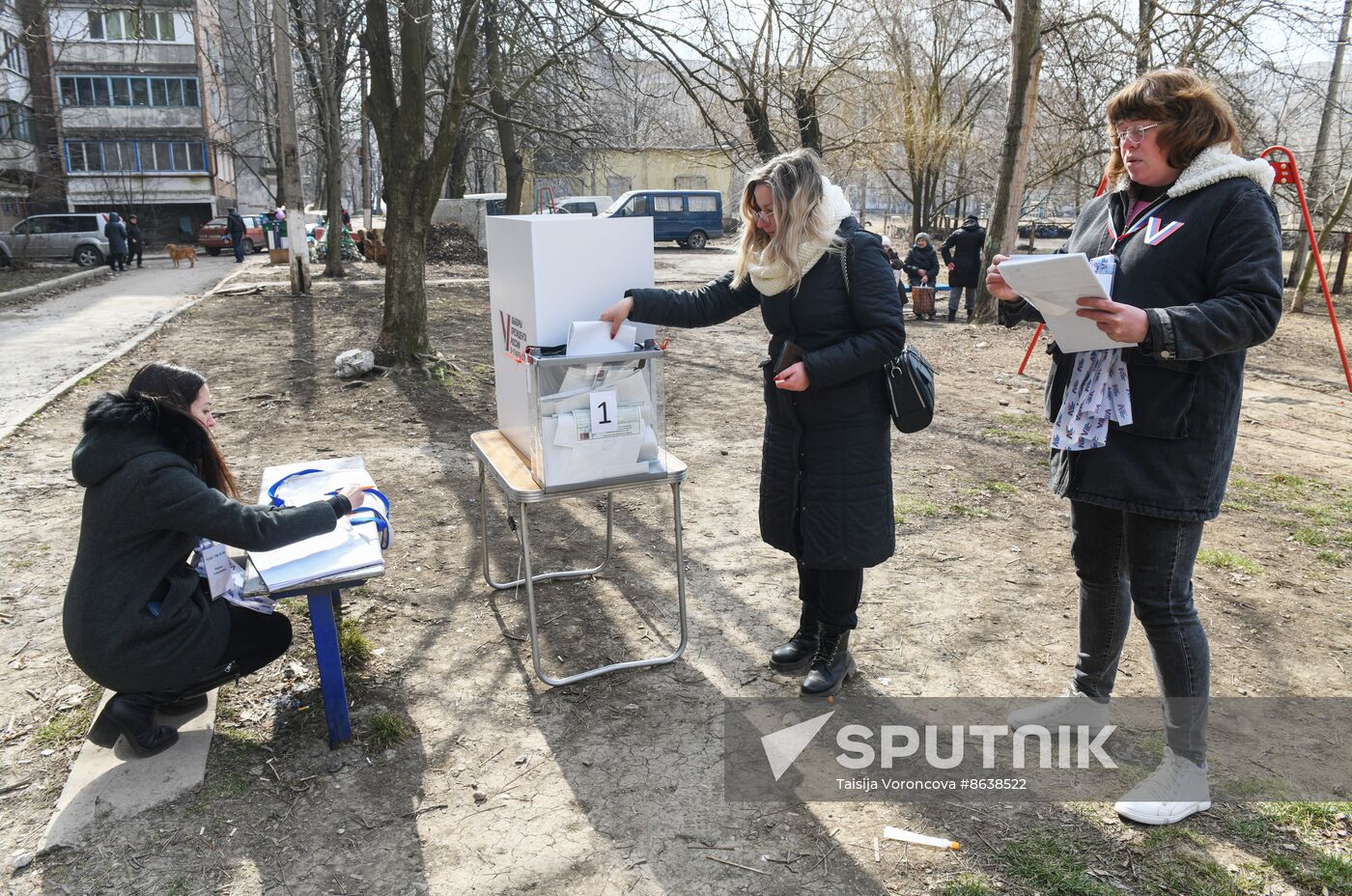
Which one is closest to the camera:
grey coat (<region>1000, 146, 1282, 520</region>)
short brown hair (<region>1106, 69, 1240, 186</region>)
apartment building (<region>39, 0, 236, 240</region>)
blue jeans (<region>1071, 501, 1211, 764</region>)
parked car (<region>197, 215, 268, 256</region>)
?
grey coat (<region>1000, 146, 1282, 520</region>)

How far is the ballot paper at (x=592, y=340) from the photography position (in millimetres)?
3066

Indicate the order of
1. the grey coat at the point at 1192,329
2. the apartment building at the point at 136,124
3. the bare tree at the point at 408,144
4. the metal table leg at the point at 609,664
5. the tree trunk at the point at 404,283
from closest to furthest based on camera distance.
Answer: the grey coat at the point at 1192,329 < the metal table leg at the point at 609,664 < the bare tree at the point at 408,144 < the tree trunk at the point at 404,283 < the apartment building at the point at 136,124

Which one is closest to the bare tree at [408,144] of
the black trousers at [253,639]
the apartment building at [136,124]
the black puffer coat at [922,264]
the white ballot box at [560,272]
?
the white ballot box at [560,272]

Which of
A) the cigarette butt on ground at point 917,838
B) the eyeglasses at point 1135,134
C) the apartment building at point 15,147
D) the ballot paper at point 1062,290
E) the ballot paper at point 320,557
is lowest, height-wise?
the cigarette butt on ground at point 917,838

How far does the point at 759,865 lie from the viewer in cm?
240

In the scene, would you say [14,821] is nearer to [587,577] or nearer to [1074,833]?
[587,577]

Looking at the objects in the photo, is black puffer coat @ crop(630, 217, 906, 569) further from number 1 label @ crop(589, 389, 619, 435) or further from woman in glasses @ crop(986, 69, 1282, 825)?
number 1 label @ crop(589, 389, 619, 435)

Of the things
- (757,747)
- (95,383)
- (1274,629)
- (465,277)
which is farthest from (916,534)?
(465,277)

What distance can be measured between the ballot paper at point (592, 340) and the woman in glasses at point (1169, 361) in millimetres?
1242

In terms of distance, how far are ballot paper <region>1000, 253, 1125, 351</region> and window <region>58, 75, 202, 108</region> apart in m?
40.6

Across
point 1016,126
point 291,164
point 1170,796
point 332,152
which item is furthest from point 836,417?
point 332,152

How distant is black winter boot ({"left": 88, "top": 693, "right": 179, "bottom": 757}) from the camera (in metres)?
2.80

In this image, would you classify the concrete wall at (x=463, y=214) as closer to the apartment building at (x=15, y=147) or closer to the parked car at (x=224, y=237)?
the parked car at (x=224, y=237)

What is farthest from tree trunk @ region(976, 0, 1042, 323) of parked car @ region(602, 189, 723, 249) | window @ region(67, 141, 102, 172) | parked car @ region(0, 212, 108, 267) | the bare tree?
window @ region(67, 141, 102, 172)
